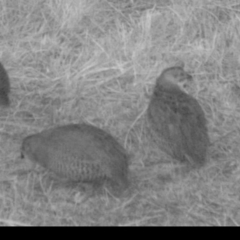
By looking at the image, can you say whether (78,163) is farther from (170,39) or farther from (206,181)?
(170,39)

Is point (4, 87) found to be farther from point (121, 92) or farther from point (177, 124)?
point (177, 124)

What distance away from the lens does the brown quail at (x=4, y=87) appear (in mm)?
6324

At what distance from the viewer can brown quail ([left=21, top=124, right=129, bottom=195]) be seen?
523 cm

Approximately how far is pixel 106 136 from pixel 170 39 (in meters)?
2.02

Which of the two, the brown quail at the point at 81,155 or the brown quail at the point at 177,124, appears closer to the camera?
the brown quail at the point at 81,155

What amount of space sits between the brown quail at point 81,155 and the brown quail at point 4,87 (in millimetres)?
920

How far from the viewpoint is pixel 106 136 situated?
17.8 feet

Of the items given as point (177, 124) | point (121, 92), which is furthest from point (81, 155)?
point (121, 92)

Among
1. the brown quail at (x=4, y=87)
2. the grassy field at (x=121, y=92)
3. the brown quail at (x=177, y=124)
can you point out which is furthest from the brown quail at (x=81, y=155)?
the brown quail at (x=4, y=87)

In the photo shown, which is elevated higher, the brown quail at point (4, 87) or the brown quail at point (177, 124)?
the brown quail at point (177, 124)

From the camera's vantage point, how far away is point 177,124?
559 cm

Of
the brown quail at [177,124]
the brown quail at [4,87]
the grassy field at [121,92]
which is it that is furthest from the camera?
the brown quail at [4,87]

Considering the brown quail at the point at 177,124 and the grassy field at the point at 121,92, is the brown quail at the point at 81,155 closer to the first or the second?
the grassy field at the point at 121,92

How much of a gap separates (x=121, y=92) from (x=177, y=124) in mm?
1067
